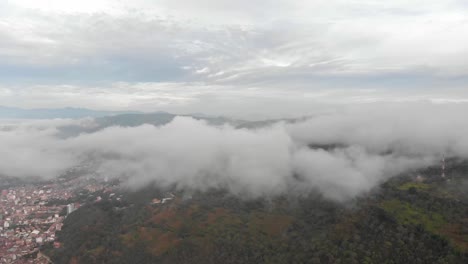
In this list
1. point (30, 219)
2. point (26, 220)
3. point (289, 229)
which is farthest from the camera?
point (30, 219)

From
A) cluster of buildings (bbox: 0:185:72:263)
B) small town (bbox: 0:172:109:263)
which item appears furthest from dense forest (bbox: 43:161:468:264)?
cluster of buildings (bbox: 0:185:72:263)

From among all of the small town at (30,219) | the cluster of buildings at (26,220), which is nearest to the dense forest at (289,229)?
the small town at (30,219)

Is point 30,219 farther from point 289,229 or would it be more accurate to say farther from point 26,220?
point 289,229

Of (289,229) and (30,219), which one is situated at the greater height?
(289,229)

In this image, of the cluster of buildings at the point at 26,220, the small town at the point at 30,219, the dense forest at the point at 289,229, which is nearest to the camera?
the dense forest at the point at 289,229

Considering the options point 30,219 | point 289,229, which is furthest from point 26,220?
point 289,229

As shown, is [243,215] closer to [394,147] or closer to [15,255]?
[15,255]

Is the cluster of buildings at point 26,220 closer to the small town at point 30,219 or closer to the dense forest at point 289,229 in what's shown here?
the small town at point 30,219

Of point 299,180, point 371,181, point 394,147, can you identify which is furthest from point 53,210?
point 394,147

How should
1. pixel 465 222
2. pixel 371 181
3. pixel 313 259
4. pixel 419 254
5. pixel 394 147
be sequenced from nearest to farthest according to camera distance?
pixel 419 254 → pixel 313 259 → pixel 465 222 → pixel 371 181 → pixel 394 147
